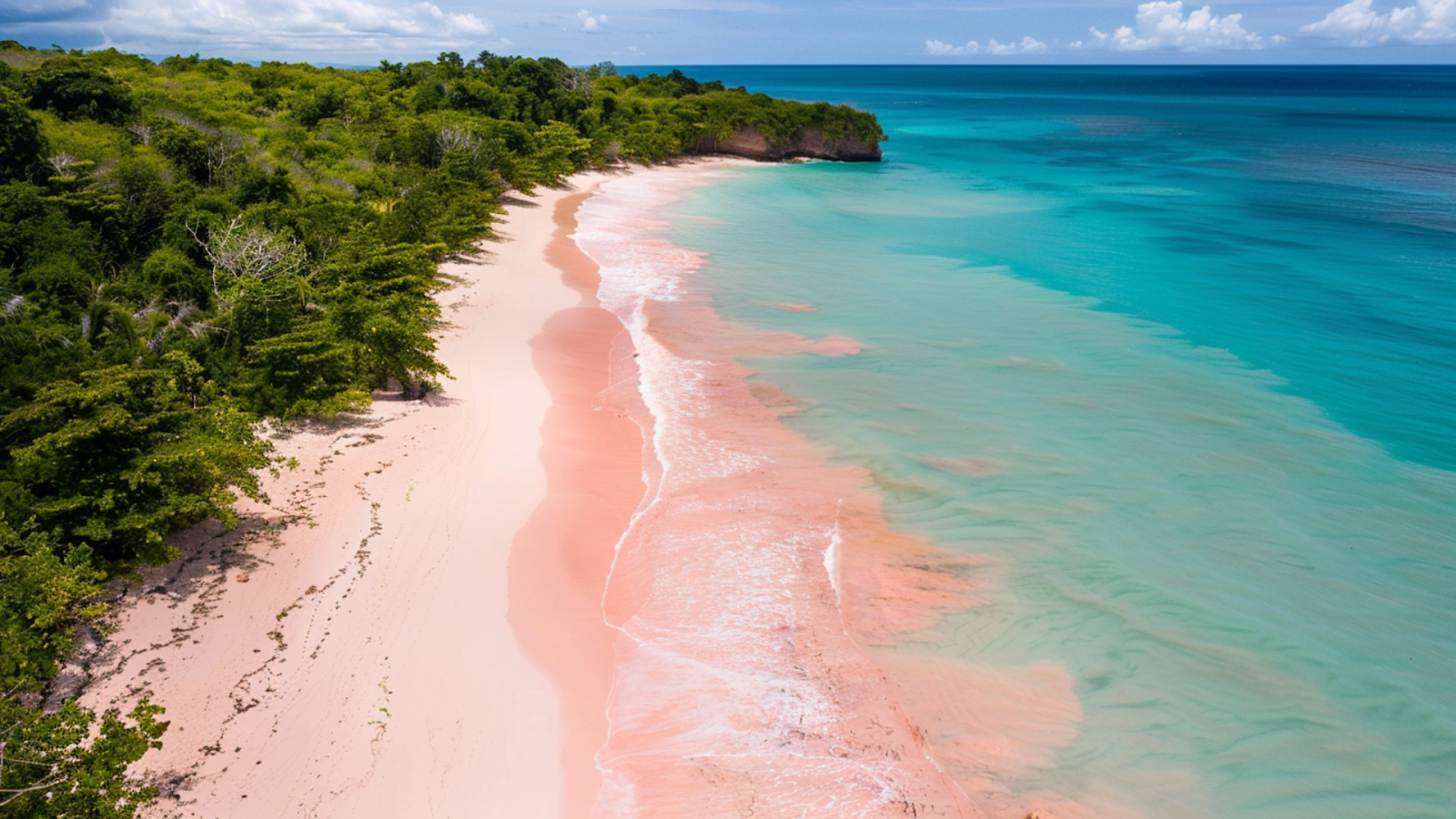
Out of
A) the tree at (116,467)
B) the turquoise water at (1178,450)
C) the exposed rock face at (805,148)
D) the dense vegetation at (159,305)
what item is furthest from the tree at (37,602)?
the exposed rock face at (805,148)

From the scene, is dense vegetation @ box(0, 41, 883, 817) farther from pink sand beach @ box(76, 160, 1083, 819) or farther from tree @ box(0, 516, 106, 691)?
pink sand beach @ box(76, 160, 1083, 819)

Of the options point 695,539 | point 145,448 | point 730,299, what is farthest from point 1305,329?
point 145,448

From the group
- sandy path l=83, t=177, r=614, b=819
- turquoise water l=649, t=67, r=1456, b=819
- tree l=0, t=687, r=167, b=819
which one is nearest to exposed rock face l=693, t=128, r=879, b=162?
turquoise water l=649, t=67, r=1456, b=819

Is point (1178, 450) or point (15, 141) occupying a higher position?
point (15, 141)

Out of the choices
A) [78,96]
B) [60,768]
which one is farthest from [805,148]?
[60,768]

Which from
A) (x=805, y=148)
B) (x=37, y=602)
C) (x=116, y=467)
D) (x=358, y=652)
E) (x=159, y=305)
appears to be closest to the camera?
(x=37, y=602)

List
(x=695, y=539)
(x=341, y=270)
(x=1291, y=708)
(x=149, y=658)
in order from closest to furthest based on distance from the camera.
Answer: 1. (x=149, y=658)
2. (x=1291, y=708)
3. (x=695, y=539)
4. (x=341, y=270)

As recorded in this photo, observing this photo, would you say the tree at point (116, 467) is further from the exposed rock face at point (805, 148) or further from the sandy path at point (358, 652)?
the exposed rock face at point (805, 148)

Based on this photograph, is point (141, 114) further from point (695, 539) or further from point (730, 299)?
point (695, 539)

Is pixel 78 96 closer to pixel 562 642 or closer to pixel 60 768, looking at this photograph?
pixel 562 642
